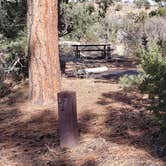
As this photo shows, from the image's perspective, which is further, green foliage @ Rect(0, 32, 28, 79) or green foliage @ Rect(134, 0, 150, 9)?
green foliage @ Rect(134, 0, 150, 9)

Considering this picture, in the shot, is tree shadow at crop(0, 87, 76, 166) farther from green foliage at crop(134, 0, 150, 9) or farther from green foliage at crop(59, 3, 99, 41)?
green foliage at crop(134, 0, 150, 9)

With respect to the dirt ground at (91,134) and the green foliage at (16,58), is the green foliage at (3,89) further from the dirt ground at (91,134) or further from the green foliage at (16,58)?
the dirt ground at (91,134)

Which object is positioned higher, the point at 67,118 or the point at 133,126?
the point at 67,118

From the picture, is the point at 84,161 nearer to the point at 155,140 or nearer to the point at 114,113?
the point at 155,140

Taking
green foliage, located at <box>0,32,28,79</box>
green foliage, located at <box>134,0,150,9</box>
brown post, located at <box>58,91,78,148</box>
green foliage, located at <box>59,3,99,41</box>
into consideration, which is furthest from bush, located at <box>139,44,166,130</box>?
green foliage, located at <box>134,0,150,9</box>

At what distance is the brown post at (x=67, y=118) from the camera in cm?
552

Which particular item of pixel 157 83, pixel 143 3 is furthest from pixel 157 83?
pixel 143 3

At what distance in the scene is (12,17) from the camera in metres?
12.7

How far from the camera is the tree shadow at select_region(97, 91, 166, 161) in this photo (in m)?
5.55

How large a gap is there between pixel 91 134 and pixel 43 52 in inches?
114

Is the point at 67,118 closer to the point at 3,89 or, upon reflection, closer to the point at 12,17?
the point at 3,89

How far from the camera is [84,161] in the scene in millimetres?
5195

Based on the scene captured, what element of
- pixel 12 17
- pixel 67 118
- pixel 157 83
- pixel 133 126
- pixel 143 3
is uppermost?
pixel 143 3

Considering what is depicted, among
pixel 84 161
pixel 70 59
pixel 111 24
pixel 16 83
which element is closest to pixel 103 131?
pixel 84 161
